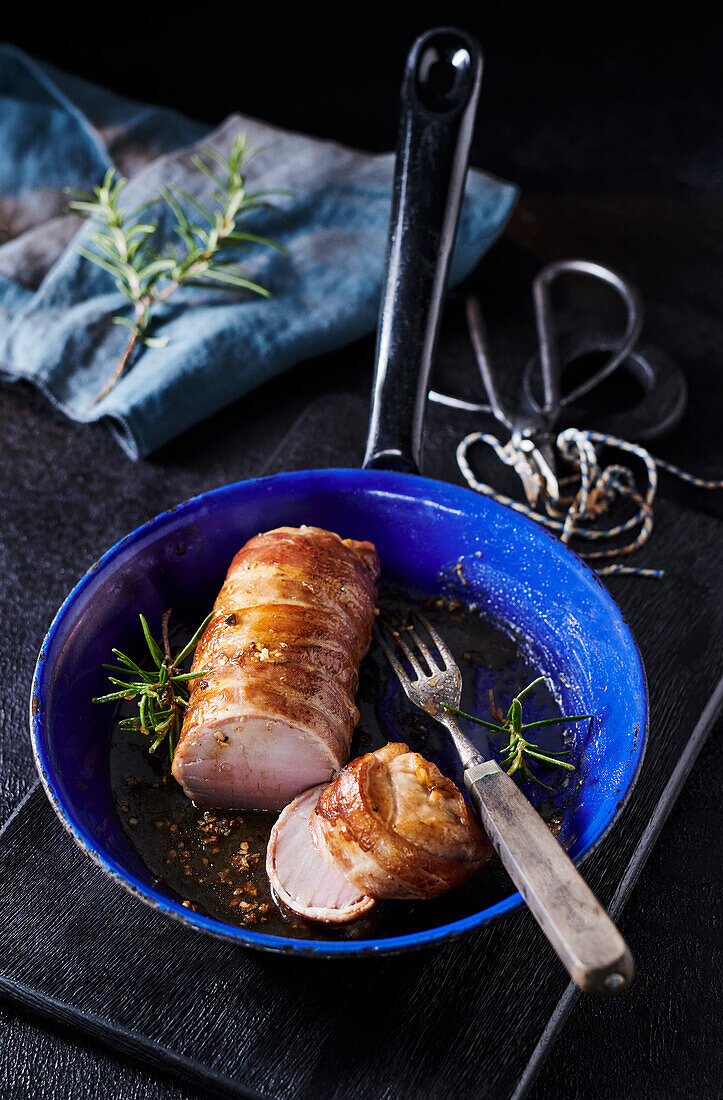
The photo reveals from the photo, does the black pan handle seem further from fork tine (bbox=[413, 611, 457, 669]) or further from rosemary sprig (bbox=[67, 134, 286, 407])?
rosemary sprig (bbox=[67, 134, 286, 407])

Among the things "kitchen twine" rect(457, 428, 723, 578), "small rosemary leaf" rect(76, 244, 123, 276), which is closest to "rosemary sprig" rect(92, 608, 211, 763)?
"kitchen twine" rect(457, 428, 723, 578)

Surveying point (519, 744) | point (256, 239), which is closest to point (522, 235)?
point (256, 239)

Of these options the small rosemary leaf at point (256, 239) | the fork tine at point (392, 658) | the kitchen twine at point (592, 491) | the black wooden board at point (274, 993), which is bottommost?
the black wooden board at point (274, 993)

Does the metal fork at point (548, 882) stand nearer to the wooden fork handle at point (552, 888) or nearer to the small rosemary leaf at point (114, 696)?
the wooden fork handle at point (552, 888)

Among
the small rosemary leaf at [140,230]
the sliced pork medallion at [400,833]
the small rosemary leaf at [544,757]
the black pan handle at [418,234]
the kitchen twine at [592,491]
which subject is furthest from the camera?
the small rosemary leaf at [140,230]

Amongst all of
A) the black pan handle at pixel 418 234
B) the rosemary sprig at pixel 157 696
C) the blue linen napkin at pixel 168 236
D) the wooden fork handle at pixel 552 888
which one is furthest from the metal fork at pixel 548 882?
the blue linen napkin at pixel 168 236

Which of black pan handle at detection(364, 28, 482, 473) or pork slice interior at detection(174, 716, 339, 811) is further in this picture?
black pan handle at detection(364, 28, 482, 473)
